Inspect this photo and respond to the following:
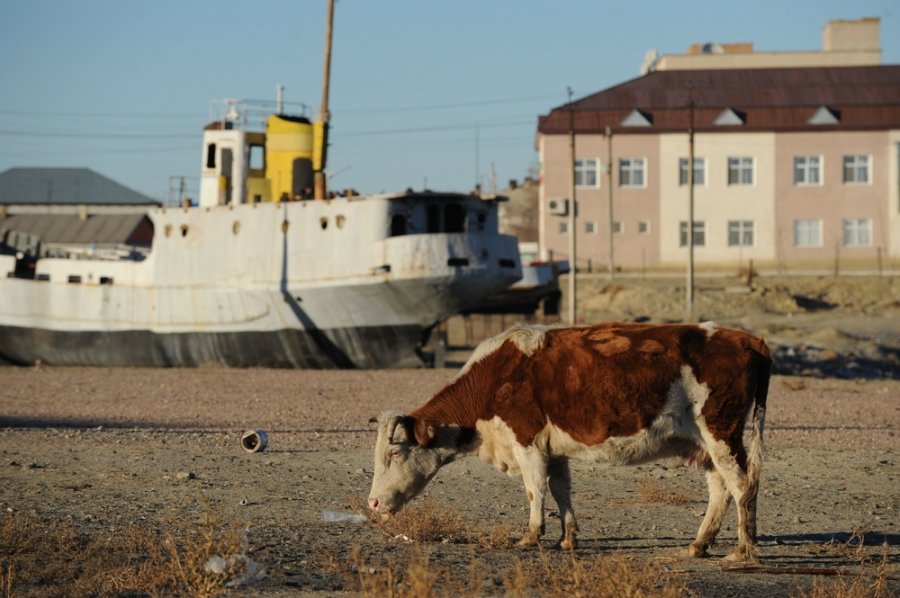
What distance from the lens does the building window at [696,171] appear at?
219 ft

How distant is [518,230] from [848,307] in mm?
44095

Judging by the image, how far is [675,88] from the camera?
228ft

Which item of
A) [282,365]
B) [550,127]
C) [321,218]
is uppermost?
[550,127]

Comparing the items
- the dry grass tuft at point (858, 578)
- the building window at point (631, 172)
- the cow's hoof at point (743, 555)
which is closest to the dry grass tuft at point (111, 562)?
the cow's hoof at point (743, 555)

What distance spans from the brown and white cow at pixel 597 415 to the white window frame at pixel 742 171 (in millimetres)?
58420

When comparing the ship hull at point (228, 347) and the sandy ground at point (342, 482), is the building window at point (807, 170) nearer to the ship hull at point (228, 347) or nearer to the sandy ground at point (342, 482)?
the ship hull at point (228, 347)

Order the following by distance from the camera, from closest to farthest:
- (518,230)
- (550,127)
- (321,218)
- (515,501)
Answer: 1. (515,501)
2. (321,218)
3. (550,127)
4. (518,230)

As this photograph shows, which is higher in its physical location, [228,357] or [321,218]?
[321,218]

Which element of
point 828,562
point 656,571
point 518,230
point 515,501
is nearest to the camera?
point 656,571

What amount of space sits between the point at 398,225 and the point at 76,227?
60711 mm

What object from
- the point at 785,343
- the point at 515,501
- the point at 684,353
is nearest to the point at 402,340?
the point at 785,343

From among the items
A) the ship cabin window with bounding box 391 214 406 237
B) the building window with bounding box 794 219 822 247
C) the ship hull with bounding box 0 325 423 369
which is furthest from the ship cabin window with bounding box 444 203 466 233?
the building window with bounding box 794 219 822 247

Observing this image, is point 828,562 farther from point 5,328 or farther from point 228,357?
point 5,328

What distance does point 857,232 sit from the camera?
67.6m
